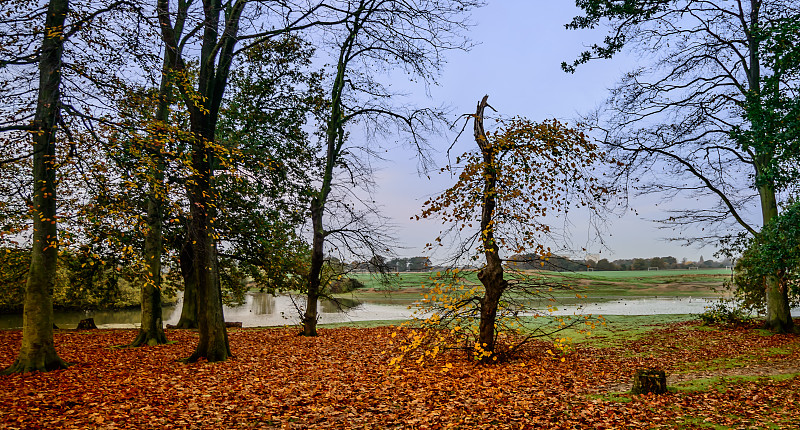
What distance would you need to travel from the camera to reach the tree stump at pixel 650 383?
769cm

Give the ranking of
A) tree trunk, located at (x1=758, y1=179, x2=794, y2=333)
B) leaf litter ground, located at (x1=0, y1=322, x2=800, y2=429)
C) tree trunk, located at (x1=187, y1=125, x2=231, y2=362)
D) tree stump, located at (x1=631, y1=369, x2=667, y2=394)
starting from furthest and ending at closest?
1. tree trunk, located at (x1=758, y1=179, x2=794, y2=333)
2. tree trunk, located at (x1=187, y1=125, x2=231, y2=362)
3. tree stump, located at (x1=631, y1=369, x2=667, y2=394)
4. leaf litter ground, located at (x1=0, y1=322, x2=800, y2=429)

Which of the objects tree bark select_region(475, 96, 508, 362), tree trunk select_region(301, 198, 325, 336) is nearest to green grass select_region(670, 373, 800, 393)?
tree bark select_region(475, 96, 508, 362)

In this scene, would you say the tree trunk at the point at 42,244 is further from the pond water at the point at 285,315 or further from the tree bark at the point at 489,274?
the pond water at the point at 285,315

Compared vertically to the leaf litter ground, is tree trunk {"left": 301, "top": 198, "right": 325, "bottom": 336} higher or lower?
higher

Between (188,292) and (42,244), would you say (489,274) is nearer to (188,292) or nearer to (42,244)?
(42,244)

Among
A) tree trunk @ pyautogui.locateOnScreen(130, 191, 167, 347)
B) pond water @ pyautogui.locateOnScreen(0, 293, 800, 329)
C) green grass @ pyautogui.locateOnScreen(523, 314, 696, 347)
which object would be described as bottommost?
pond water @ pyautogui.locateOnScreen(0, 293, 800, 329)

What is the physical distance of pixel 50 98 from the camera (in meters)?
9.00

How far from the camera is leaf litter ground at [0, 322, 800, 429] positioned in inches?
254

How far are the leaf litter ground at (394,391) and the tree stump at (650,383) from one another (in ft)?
0.66

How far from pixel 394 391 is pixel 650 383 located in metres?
4.27

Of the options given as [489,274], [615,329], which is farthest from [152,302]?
[615,329]

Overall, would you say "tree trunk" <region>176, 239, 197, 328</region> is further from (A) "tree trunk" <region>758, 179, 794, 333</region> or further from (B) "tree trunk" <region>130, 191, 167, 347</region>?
(A) "tree trunk" <region>758, 179, 794, 333</region>

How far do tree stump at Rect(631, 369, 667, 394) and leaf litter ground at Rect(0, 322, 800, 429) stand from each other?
20 cm

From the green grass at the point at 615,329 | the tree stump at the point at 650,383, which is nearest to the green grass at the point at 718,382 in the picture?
the tree stump at the point at 650,383
